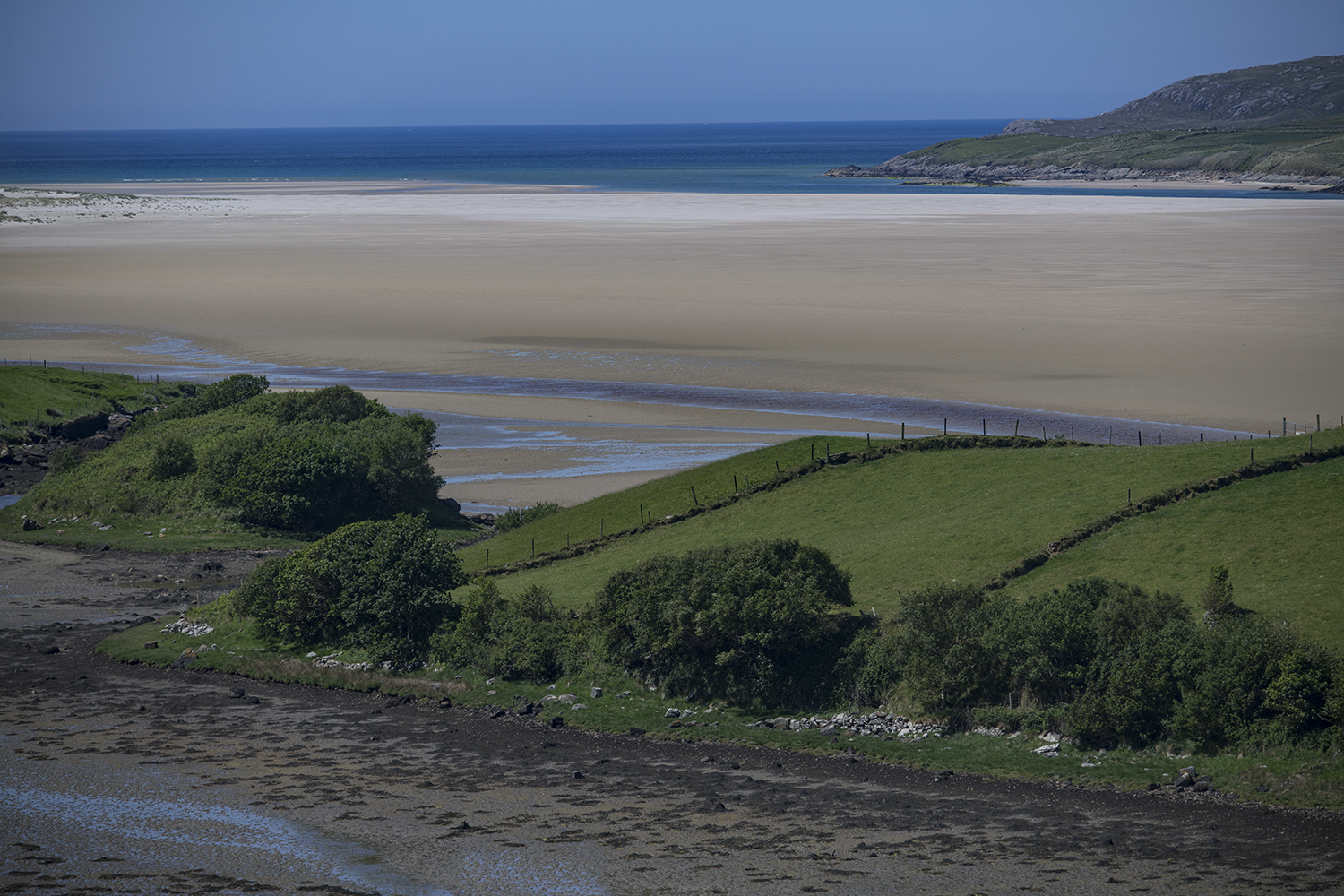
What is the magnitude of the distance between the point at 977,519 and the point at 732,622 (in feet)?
38.4

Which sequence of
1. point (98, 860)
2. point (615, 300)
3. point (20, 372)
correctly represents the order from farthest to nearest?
point (615, 300)
point (20, 372)
point (98, 860)

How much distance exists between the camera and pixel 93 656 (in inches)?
1560

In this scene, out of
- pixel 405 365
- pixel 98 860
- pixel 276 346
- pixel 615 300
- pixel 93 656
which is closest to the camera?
pixel 98 860

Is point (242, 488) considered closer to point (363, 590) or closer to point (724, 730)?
point (363, 590)

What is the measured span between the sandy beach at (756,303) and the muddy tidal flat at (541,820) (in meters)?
39.1

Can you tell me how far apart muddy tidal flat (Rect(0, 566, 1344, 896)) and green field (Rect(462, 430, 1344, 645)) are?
702cm

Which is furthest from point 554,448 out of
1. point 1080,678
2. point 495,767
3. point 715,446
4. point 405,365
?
point 1080,678

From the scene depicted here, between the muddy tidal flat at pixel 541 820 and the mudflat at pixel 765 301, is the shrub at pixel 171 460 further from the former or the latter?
the mudflat at pixel 765 301

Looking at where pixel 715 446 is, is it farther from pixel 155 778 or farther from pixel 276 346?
pixel 276 346

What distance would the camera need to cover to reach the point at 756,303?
101125 mm

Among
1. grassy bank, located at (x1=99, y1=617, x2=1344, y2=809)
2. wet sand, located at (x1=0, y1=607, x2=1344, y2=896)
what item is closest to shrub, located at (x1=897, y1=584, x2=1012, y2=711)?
grassy bank, located at (x1=99, y1=617, x2=1344, y2=809)

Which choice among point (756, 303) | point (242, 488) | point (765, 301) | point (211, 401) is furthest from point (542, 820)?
point (765, 301)

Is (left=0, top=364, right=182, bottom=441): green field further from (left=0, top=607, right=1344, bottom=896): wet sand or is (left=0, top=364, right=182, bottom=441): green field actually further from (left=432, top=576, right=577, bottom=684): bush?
(left=432, top=576, right=577, bottom=684): bush

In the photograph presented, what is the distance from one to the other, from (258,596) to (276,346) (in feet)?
179
